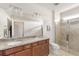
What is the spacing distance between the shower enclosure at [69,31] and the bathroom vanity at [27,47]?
0.25 m

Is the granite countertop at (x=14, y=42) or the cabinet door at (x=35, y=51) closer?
the granite countertop at (x=14, y=42)

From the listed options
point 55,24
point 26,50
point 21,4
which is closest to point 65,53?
point 55,24

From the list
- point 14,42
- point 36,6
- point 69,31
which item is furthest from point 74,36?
point 14,42

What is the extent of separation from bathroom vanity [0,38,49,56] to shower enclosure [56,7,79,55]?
0.25 metres

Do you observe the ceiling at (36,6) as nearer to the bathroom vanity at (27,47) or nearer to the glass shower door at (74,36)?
the glass shower door at (74,36)

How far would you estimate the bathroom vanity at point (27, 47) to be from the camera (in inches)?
55.5

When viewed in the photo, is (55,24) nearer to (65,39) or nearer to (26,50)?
(65,39)

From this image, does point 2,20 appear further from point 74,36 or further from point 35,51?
point 74,36

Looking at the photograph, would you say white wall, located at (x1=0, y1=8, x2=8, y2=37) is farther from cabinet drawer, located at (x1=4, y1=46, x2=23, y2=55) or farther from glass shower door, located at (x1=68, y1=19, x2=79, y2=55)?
glass shower door, located at (x1=68, y1=19, x2=79, y2=55)

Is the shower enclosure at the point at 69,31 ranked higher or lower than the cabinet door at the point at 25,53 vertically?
higher

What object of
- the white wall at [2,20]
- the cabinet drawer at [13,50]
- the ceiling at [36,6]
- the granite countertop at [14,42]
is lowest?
the cabinet drawer at [13,50]

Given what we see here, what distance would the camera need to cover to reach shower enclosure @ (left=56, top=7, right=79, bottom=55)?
158 centimetres

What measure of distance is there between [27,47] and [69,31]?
2.31 feet

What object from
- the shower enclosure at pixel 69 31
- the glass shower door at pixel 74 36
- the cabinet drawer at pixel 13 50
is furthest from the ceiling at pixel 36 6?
the cabinet drawer at pixel 13 50
